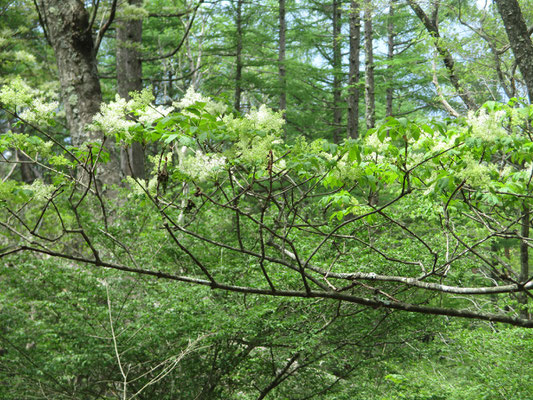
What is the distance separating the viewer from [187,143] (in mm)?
1655

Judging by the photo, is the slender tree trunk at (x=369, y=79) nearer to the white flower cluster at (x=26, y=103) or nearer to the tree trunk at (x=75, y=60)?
the tree trunk at (x=75, y=60)

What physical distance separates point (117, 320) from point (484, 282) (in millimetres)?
7486

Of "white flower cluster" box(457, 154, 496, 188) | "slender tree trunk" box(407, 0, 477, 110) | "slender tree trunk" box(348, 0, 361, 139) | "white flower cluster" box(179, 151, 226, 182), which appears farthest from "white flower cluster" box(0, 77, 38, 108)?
"slender tree trunk" box(348, 0, 361, 139)

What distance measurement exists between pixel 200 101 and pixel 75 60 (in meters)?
3.54

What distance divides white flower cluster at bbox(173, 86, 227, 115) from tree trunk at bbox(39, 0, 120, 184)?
3.08m

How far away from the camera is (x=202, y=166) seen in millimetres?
1830

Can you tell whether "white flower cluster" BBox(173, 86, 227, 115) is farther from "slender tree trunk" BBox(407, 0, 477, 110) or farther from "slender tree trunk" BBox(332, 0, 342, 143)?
"slender tree trunk" BBox(332, 0, 342, 143)

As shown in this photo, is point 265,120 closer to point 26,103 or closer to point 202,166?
point 202,166

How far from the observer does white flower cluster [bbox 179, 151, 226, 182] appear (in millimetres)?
1818

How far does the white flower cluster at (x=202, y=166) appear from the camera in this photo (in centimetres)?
182

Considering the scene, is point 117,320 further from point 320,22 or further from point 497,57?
point 320,22

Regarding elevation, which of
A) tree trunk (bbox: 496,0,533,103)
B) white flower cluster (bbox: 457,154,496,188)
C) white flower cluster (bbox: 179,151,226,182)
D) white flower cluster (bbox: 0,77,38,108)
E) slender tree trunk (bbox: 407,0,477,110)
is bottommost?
white flower cluster (bbox: 457,154,496,188)

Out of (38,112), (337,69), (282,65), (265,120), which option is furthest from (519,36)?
(337,69)

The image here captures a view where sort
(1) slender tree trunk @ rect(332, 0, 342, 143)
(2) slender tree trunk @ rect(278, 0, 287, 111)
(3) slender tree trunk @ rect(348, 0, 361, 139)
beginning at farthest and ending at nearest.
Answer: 1. (1) slender tree trunk @ rect(332, 0, 342, 143)
2. (2) slender tree trunk @ rect(278, 0, 287, 111)
3. (3) slender tree trunk @ rect(348, 0, 361, 139)
